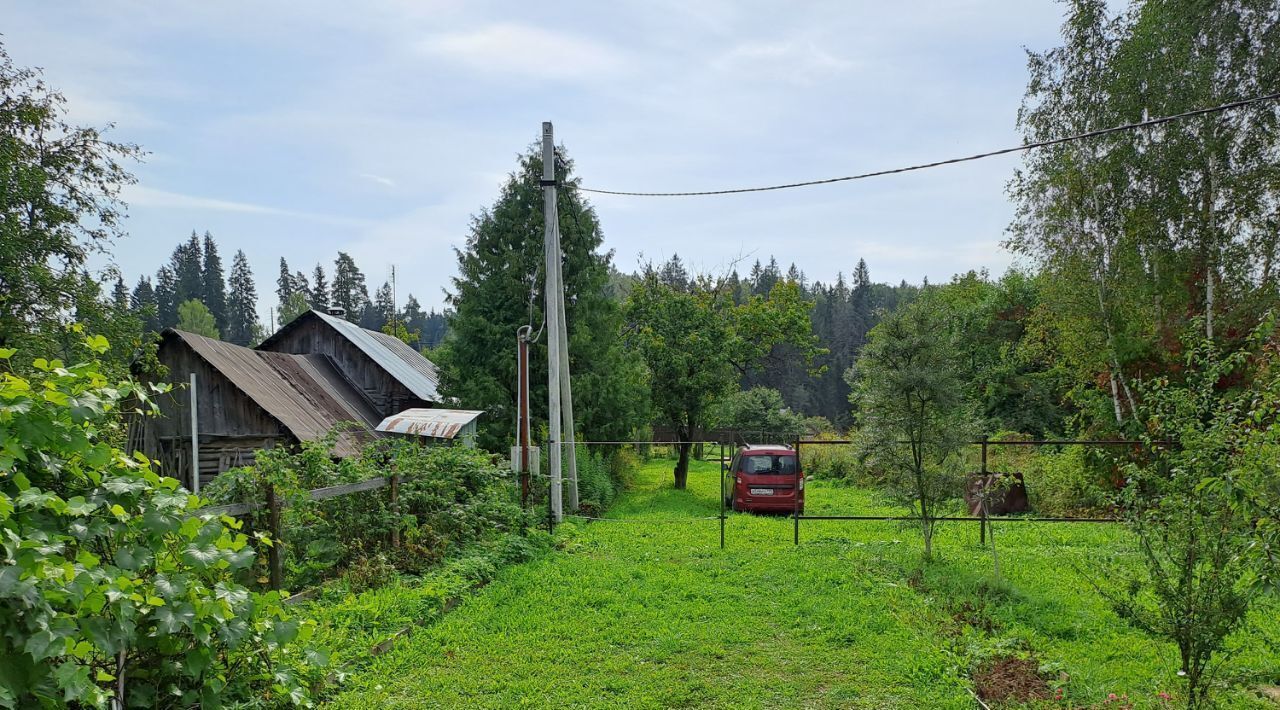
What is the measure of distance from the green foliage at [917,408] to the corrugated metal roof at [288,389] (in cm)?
1076

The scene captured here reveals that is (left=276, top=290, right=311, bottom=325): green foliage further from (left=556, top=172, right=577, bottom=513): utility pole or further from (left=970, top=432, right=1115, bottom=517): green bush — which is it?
(left=970, top=432, right=1115, bottom=517): green bush

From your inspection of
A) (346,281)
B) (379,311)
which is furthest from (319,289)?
(379,311)

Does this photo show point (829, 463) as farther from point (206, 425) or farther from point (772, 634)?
point (206, 425)

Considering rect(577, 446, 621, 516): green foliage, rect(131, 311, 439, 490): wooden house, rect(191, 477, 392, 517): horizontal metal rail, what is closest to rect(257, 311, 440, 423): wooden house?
rect(131, 311, 439, 490): wooden house

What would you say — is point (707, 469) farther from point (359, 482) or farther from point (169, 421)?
point (359, 482)

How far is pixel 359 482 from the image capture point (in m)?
7.63

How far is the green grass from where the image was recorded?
4.80m

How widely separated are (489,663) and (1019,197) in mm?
17684

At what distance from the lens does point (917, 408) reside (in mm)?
8312

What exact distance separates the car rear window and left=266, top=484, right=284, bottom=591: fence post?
9.71 meters

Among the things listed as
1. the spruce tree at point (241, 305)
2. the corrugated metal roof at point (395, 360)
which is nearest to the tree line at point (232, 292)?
the spruce tree at point (241, 305)

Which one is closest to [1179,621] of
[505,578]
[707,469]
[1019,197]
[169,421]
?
[505,578]

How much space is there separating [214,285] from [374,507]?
86.2 metres

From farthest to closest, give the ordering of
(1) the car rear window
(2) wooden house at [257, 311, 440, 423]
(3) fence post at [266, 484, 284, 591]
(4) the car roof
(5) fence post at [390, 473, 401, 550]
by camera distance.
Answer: (2) wooden house at [257, 311, 440, 423], (4) the car roof, (1) the car rear window, (5) fence post at [390, 473, 401, 550], (3) fence post at [266, 484, 284, 591]
